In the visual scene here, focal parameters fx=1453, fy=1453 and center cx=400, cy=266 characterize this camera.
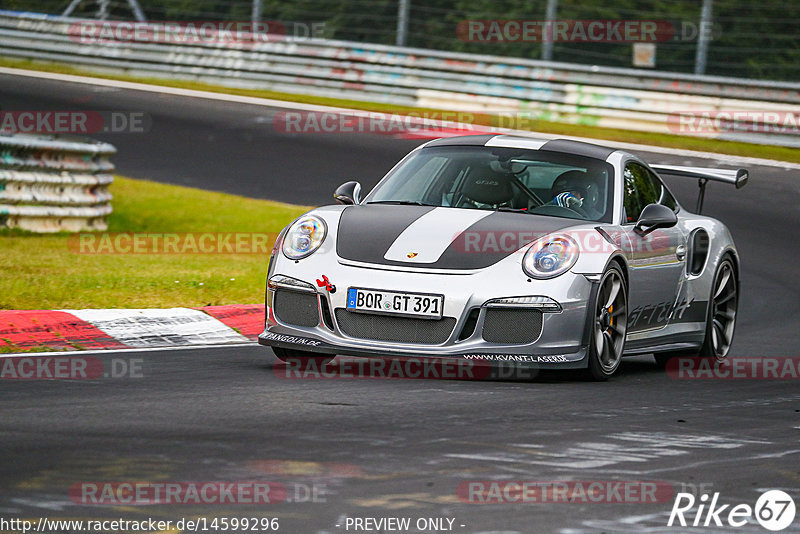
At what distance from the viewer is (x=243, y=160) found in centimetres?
1803

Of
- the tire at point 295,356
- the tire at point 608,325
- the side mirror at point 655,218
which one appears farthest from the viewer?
the side mirror at point 655,218

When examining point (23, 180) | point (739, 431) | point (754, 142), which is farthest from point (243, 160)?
point (739, 431)

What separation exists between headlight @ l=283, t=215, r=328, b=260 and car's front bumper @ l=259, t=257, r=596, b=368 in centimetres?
17

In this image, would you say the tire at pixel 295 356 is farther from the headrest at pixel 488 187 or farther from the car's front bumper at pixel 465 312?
the headrest at pixel 488 187

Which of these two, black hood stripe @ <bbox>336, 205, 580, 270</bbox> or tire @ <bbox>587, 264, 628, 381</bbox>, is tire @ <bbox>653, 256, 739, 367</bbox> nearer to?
tire @ <bbox>587, 264, 628, 381</bbox>

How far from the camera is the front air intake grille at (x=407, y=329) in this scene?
275 inches

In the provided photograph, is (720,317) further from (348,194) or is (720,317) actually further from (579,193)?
(348,194)

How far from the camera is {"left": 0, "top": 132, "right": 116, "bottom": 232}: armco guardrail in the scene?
1315 cm

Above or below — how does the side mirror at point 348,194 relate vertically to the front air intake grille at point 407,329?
above

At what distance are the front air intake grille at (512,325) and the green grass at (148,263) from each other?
313 centimetres

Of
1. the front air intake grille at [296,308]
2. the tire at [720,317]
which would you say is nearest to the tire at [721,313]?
the tire at [720,317]

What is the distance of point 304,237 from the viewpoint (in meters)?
7.49

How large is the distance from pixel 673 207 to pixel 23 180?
255 inches

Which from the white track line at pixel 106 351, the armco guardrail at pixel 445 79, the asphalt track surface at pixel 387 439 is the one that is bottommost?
the white track line at pixel 106 351
